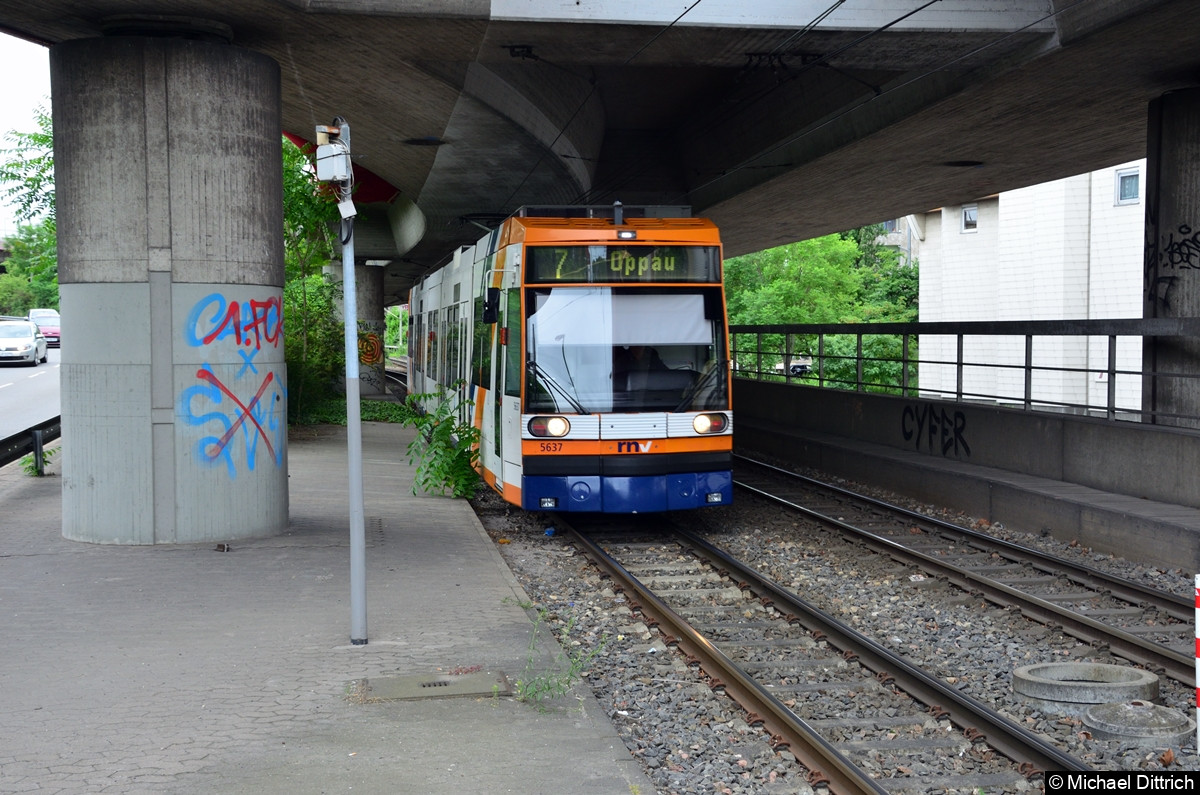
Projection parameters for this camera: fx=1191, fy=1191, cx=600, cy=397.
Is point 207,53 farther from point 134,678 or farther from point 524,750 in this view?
point 524,750

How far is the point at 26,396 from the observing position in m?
29.8

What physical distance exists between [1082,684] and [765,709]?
188 cm

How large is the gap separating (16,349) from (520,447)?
3385 centimetres

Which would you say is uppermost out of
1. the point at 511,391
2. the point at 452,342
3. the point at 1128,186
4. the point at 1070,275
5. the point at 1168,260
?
the point at 1128,186

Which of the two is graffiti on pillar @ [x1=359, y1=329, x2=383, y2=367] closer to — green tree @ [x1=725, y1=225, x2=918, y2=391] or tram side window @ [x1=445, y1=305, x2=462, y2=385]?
tram side window @ [x1=445, y1=305, x2=462, y2=385]


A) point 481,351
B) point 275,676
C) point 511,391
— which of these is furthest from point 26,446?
point 275,676

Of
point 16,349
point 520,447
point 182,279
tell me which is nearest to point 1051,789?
point 520,447

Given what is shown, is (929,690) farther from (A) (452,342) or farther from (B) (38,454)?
(B) (38,454)

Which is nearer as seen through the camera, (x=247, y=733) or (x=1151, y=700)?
(x=247, y=733)

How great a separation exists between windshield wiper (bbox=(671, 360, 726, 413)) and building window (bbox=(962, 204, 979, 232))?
99.8 ft

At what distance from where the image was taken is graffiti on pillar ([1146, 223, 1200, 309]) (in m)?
14.6

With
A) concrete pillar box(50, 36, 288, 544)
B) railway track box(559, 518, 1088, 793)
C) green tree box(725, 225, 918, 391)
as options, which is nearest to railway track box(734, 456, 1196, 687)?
railway track box(559, 518, 1088, 793)

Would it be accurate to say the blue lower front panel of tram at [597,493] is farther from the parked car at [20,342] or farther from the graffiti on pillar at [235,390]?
the parked car at [20,342]

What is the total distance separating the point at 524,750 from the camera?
580cm
